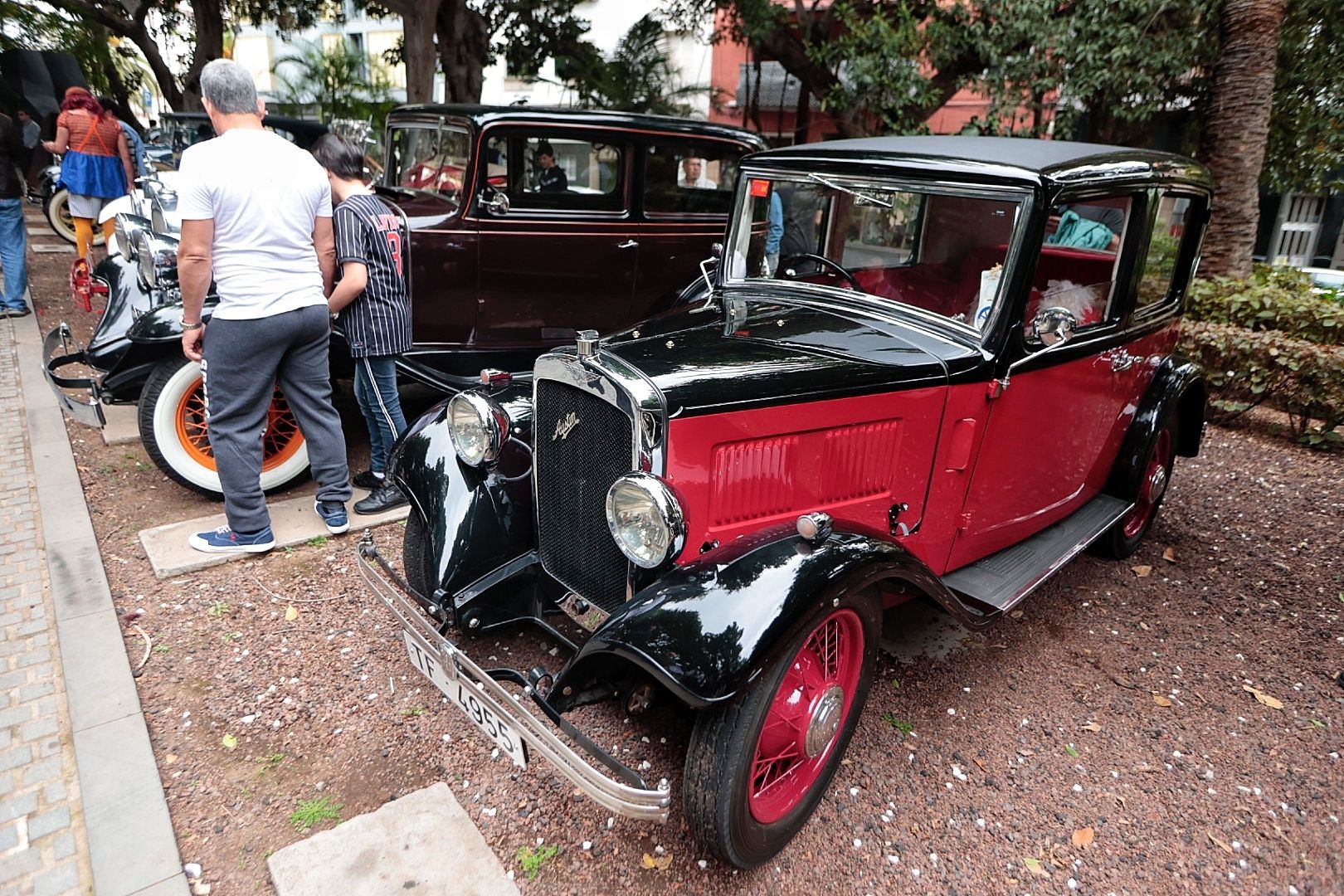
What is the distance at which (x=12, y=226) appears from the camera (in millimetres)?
6887

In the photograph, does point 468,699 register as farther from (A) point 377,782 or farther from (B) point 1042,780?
(B) point 1042,780

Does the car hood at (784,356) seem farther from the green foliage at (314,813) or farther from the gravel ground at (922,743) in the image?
the green foliage at (314,813)

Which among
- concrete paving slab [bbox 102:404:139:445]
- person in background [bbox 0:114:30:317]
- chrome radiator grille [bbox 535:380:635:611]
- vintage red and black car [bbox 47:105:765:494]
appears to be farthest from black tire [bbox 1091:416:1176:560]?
person in background [bbox 0:114:30:317]

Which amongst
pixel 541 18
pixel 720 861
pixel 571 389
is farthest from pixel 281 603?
pixel 541 18

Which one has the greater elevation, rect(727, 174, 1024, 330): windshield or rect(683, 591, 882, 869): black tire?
rect(727, 174, 1024, 330): windshield

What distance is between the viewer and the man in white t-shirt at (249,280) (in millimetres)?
3148

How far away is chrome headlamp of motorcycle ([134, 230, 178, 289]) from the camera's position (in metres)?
4.45

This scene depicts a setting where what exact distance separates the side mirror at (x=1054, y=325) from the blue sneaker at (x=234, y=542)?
3.39 metres

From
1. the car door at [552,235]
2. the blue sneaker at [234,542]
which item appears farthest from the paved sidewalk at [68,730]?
the car door at [552,235]

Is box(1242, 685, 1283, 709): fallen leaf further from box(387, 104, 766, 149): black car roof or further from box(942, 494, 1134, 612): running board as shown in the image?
box(387, 104, 766, 149): black car roof

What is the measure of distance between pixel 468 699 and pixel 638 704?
0.48 metres

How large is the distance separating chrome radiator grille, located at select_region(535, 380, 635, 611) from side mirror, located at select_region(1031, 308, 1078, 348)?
1508mm

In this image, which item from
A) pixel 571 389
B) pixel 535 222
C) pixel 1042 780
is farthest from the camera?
pixel 535 222

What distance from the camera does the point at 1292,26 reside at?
7.79m
